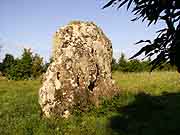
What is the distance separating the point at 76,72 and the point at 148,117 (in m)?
3.95

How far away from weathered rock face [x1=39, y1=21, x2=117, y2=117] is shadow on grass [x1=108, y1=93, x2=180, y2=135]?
173 cm

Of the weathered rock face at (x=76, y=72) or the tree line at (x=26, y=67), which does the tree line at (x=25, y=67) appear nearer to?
the tree line at (x=26, y=67)

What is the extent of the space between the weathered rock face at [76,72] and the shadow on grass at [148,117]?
173cm

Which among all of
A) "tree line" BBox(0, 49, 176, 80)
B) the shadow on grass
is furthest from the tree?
"tree line" BBox(0, 49, 176, 80)

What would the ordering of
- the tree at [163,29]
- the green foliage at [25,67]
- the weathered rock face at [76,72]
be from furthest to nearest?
1. the green foliage at [25,67]
2. the weathered rock face at [76,72]
3. the tree at [163,29]

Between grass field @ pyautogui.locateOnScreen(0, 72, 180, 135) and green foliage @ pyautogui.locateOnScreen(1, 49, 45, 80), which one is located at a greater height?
green foliage @ pyautogui.locateOnScreen(1, 49, 45, 80)

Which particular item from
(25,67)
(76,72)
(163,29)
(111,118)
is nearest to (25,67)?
(25,67)

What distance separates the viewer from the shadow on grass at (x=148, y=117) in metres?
13.9

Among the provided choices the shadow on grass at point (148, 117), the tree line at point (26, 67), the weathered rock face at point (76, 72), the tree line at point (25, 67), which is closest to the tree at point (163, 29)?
the shadow on grass at point (148, 117)

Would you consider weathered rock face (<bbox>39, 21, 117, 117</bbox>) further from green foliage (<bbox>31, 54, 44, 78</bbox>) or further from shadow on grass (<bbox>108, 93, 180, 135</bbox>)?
green foliage (<bbox>31, 54, 44, 78</bbox>)

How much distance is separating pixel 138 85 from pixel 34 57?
31.6 metres

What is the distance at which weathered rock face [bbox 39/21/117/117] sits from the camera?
17.5 metres

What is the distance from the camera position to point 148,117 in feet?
51.8

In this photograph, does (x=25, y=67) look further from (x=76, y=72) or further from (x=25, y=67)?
(x=76, y=72)
